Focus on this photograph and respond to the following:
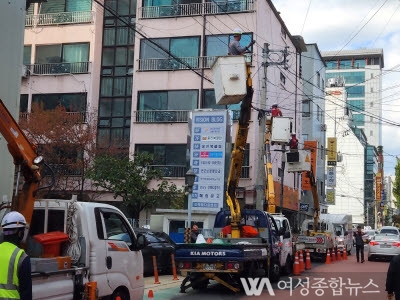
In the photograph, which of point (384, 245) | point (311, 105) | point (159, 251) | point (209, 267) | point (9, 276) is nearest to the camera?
point (9, 276)

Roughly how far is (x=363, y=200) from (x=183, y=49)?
7467 centimetres

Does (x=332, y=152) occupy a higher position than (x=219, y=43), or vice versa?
(x=219, y=43)

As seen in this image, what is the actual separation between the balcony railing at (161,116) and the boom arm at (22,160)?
2546cm

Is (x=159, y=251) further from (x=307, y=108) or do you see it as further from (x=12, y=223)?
(x=307, y=108)

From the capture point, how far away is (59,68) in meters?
36.5

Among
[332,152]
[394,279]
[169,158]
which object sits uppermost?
[332,152]

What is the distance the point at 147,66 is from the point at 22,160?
1081 inches

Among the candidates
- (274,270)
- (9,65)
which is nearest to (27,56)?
(274,270)

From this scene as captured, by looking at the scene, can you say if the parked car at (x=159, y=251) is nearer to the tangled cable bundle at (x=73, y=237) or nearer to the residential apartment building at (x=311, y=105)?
the tangled cable bundle at (x=73, y=237)

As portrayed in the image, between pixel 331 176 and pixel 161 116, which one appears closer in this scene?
pixel 161 116

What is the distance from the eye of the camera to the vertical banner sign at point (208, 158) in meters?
22.4

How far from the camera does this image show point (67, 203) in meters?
8.12

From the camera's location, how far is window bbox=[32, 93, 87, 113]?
35156 millimetres

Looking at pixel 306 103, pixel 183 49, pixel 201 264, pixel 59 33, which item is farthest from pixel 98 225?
pixel 306 103
